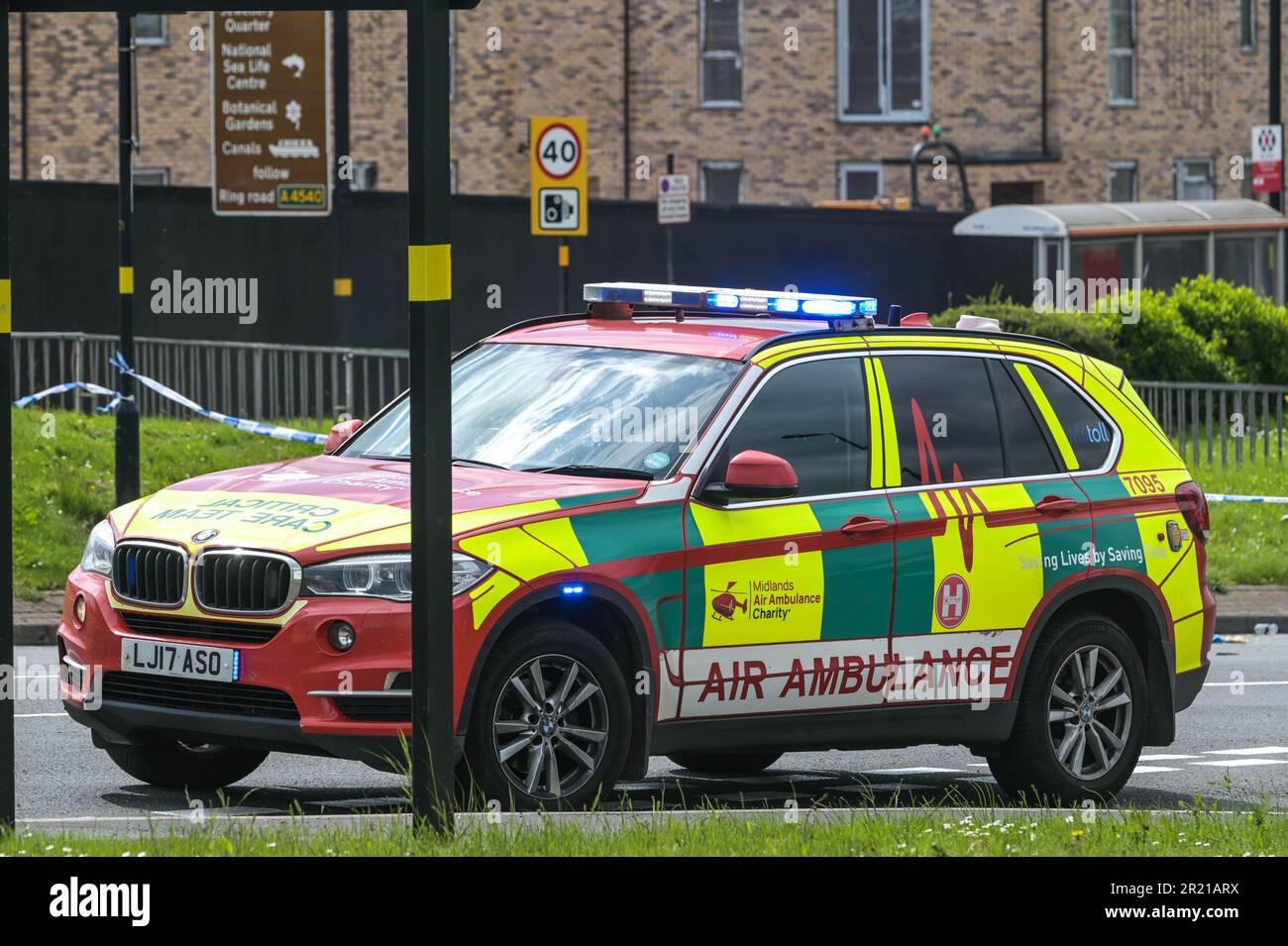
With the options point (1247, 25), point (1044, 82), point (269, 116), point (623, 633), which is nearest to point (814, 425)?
point (623, 633)

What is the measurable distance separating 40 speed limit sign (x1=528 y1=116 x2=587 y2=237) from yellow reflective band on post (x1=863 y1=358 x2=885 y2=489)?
10.8m

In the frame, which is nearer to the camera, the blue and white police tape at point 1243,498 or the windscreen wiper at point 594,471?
the windscreen wiper at point 594,471

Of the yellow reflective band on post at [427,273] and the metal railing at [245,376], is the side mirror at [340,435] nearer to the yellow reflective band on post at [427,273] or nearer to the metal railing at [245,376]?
the yellow reflective band on post at [427,273]

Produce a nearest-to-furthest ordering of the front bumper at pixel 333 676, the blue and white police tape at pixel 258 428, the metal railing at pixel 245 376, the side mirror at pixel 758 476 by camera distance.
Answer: the front bumper at pixel 333 676
the side mirror at pixel 758 476
the blue and white police tape at pixel 258 428
the metal railing at pixel 245 376

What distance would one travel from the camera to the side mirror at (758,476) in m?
8.06

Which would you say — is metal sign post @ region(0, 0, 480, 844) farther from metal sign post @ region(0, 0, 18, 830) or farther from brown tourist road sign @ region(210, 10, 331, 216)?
brown tourist road sign @ region(210, 10, 331, 216)

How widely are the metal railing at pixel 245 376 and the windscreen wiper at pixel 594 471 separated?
1042 centimetres

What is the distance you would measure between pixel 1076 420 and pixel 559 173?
10670mm

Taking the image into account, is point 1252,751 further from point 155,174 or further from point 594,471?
point 155,174

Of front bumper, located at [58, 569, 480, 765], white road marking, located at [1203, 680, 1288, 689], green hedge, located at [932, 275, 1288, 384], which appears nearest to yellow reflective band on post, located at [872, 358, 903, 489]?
front bumper, located at [58, 569, 480, 765]

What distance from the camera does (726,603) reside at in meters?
8.10

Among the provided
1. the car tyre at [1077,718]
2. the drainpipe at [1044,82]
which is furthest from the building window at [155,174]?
the car tyre at [1077,718]
